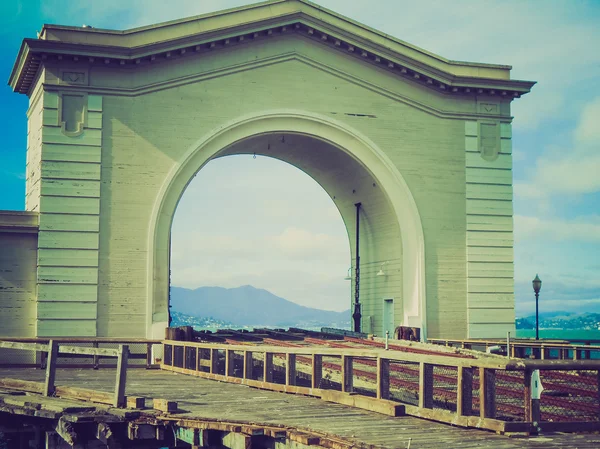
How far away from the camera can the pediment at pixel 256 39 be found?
→ 28031 mm

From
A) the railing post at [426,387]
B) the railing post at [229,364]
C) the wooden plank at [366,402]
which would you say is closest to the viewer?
the railing post at [426,387]

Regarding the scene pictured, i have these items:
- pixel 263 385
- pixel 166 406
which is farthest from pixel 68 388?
pixel 263 385

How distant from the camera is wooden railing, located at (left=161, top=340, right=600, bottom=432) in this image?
11.3 metres

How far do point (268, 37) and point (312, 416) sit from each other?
65.1 feet

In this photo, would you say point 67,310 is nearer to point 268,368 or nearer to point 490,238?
point 268,368

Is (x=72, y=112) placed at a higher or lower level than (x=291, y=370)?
higher

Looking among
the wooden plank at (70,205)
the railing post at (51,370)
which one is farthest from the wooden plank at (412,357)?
the wooden plank at (70,205)

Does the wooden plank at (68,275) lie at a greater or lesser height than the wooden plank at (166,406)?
greater

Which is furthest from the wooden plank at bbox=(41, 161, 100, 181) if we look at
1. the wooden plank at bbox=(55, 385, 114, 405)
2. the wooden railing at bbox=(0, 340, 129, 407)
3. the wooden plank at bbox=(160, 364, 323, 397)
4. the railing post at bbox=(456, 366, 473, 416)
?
the railing post at bbox=(456, 366, 473, 416)

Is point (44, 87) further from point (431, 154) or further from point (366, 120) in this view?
point (431, 154)

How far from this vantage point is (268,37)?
30.5m

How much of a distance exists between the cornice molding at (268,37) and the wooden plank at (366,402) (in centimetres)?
1671

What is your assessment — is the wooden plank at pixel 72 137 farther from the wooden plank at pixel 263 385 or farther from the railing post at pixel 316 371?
the railing post at pixel 316 371

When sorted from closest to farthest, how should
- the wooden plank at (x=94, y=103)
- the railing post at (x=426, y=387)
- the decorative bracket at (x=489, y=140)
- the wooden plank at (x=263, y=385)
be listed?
the railing post at (x=426, y=387) → the wooden plank at (x=263, y=385) → the wooden plank at (x=94, y=103) → the decorative bracket at (x=489, y=140)
